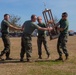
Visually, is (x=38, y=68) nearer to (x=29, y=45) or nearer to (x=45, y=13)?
(x=29, y=45)

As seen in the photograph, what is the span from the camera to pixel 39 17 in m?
15.4

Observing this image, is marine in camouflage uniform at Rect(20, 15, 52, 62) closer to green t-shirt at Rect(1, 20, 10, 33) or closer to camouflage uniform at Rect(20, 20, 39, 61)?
camouflage uniform at Rect(20, 20, 39, 61)

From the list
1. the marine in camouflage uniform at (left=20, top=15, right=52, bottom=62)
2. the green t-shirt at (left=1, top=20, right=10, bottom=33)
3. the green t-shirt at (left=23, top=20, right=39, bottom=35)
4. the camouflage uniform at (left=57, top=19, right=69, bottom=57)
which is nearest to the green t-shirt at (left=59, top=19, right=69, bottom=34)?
the camouflage uniform at (left=57, top=19, right=69, bottom=57)

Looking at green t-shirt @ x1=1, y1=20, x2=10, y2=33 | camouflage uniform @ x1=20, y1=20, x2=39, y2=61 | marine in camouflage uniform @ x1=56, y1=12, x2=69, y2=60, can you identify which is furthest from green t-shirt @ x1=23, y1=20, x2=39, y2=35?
marine in camouflage uniform @ x1=56, y1=12, x2=69, y2=60

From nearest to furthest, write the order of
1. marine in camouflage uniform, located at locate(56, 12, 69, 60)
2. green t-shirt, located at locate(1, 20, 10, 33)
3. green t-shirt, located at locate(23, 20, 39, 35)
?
green t-shirt, located at locate(23, 20, 39, 35), marine in camouflage uniform, located at locate(56, 12, 69, 60), green t-shirt, located at locate(1, 20, 10, 33)

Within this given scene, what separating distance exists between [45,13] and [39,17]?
29.3 inches

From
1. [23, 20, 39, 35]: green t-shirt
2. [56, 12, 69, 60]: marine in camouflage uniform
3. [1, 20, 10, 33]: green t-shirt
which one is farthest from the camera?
[1, 20, 10, 33]: green t-shirt

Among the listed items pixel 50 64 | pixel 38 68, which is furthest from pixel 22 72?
pixel 50 64

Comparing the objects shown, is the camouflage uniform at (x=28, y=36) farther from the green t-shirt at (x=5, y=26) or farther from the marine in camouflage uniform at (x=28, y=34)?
the green t-shirt at (x=5, y=26)

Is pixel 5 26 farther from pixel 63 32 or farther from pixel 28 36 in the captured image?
pixel 63 32

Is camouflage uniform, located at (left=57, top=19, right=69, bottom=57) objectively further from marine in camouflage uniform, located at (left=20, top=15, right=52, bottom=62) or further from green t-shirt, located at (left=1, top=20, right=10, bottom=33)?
green t-shirt, located at (left=1, top=20, right=10, bottom=33)

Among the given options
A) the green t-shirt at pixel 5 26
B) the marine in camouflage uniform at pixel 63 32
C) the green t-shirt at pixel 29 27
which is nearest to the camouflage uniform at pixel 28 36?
the green t-shirt at pixel 29 27

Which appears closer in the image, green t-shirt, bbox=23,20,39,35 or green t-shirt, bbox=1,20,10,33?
green t-shirt, bbox=23,20,39,35

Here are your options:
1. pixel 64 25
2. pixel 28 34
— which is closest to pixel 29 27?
pixel 28 34
